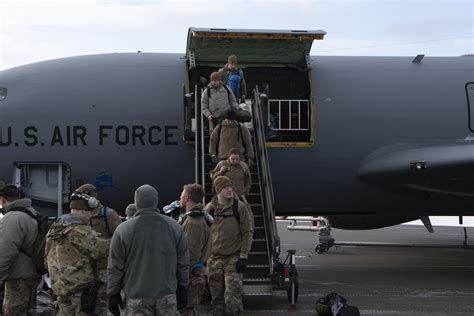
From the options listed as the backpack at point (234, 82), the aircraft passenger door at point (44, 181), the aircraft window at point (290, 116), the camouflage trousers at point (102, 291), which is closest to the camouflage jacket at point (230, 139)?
the backpack at point (234, 82)

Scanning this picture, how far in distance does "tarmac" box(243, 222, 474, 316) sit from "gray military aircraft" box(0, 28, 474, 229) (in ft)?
4.49

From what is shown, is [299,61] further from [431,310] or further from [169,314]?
[169,314]

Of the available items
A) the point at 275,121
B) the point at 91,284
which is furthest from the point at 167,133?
the point at 91,284

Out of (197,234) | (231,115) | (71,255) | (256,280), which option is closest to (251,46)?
(231,115)

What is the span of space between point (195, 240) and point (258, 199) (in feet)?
14.6

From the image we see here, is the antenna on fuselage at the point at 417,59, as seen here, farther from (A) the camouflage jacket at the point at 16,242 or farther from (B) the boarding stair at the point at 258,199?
(A) the camouflage jacket at the point at 16,242

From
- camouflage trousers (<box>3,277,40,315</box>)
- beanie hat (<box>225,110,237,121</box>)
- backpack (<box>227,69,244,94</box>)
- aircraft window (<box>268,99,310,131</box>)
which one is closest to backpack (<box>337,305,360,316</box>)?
beanie hat (<box>225,110,237,121</box>)

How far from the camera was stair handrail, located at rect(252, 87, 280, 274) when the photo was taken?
10.9m

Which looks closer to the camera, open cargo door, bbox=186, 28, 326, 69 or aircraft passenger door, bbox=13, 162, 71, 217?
aircraft passenger door, bbox=13, 162, 71, 217

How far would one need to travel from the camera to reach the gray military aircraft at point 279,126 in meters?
13.2

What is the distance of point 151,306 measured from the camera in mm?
6102

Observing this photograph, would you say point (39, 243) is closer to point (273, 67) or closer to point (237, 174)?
point (237, 174)

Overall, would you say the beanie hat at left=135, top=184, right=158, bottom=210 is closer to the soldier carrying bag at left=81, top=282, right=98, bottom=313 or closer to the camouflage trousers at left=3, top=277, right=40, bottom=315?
the soldier carrying bag at left=81, top=282, right=98, bottom=313

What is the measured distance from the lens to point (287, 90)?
50.0 ft
